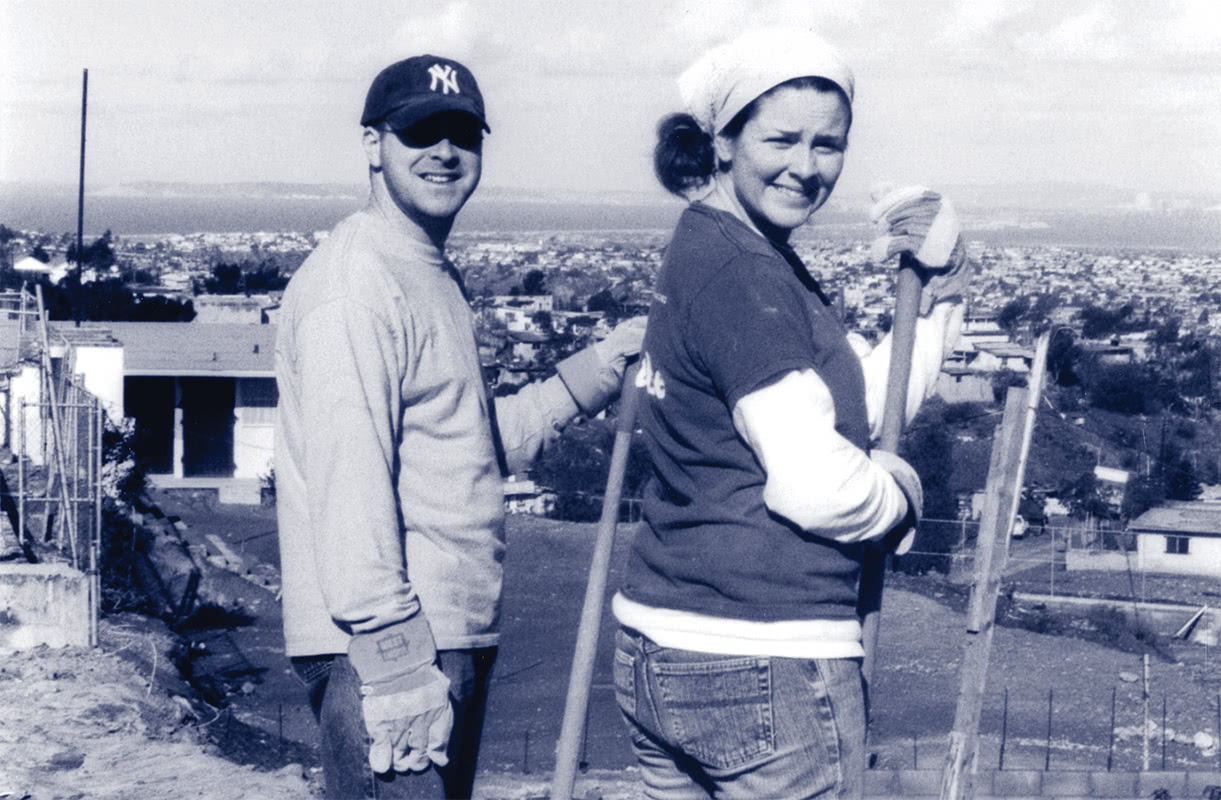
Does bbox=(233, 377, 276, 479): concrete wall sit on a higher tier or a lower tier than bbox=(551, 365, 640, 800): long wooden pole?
lower

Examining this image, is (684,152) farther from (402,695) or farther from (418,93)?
(402,695)

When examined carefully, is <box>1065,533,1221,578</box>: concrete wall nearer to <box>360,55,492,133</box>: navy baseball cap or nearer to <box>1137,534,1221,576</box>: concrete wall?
<box>1137,534,1221,576</box>: concrete wall

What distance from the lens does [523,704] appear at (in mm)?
14086

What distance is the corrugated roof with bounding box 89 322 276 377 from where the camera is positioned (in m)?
25.5

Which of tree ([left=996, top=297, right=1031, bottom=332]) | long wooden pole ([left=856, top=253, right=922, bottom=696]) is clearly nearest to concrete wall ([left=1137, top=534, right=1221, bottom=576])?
tree ([left=996, top=297, right=1031, bottom=332])

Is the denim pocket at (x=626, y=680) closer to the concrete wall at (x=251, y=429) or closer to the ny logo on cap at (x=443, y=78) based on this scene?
the ny logo on cap at (x=443, y=78)

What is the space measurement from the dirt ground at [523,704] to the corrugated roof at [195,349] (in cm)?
243

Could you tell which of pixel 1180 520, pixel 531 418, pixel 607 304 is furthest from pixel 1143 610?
pixel 531 418

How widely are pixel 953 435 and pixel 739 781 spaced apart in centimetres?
2236

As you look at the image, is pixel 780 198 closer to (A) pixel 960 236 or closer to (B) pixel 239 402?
(A) pixel 960 236

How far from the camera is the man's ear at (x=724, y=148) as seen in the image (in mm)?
2154

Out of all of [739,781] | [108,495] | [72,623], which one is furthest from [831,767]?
[108,495]

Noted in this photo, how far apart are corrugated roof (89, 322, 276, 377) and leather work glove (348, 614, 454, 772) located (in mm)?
22737

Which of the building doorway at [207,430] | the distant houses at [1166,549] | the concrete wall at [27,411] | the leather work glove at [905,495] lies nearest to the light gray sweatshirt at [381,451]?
the leather work glove at [905,495]
